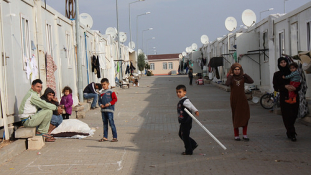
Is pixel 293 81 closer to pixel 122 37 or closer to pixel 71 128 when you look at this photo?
pixel 71 128

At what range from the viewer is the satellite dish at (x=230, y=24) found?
2842 cm

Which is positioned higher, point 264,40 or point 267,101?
point 264,40

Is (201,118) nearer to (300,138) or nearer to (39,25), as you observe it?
(300,138)

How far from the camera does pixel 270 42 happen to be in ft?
59.7

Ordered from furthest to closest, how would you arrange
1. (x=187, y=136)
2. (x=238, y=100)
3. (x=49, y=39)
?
1. (x=49, y=39)
2. (x=238, y=100)
3. (x=187, y=136)

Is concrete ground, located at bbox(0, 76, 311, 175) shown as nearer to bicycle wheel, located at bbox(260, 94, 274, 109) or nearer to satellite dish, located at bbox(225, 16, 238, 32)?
bicycle wheel, located at bbox(260, 94, 274, 109)

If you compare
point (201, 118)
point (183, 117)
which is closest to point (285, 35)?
point (201, 118)

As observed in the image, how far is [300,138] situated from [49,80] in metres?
7.49

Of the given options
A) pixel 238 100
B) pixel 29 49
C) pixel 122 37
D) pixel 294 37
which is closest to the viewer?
pixel 238 100

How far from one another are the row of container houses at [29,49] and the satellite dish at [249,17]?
10063 mm

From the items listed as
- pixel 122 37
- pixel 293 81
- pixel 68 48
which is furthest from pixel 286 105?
pixel 122 37

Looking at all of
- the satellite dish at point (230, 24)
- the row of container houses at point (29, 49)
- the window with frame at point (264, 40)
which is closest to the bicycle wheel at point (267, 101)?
the window with frame at point (264, 40)

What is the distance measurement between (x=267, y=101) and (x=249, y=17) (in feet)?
29.8

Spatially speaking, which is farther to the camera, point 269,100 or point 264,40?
point 264,40
